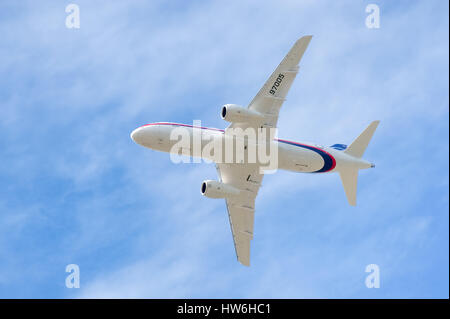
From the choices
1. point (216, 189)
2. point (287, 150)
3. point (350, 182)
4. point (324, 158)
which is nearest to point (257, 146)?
point (287, 150)

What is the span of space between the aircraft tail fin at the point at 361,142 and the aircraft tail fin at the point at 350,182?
1810mm

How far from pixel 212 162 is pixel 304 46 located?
14.8m

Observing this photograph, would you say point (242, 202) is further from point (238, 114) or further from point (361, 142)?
point (361, 142)

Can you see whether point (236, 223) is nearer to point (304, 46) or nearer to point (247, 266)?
point (247, 266)

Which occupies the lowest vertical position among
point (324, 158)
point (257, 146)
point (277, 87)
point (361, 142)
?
point (324, 158)

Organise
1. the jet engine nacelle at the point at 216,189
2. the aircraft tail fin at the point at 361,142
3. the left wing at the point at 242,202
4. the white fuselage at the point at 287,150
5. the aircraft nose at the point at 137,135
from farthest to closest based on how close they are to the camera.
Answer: the left wing at the point at 242,202 < the aircraft tail fin at the point at 361,142 < the jet engine nacelle at the point at 216,189 < the aircraft nose at the point at 137,135 < the white fuselage at the point at 287,150

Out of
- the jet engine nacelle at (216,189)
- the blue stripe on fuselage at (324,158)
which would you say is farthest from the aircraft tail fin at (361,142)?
the jet engine nacelle at (216,189)

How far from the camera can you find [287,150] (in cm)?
7406

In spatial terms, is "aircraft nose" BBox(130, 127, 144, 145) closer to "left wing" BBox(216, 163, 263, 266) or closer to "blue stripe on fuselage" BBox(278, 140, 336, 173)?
"left wing" BBox(216, 163, 263, 266)

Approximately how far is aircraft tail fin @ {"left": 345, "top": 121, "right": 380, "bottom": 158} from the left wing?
9.54 meters

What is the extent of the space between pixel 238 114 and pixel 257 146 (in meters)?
4.21

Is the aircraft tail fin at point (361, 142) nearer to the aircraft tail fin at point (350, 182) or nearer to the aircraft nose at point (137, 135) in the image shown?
the aircraft tail fin at point (350, 182)

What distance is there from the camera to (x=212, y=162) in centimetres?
7606

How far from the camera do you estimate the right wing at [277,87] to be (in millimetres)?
71188
